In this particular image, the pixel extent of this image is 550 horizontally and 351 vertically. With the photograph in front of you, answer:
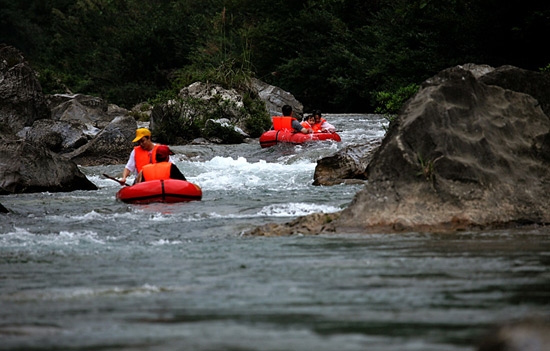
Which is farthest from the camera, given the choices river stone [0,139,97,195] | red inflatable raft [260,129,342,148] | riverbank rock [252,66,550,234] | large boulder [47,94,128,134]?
large boulder [47,94,128,134]

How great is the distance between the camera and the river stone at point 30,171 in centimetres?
1286

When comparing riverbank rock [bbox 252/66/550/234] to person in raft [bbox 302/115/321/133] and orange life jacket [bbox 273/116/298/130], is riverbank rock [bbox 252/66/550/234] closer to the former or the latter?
orange life jacket [bbox 273/116/298/130]

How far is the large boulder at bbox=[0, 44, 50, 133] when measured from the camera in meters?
22.4

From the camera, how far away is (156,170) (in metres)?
11.4

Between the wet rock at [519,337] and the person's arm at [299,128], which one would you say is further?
the person's arm at [299,128]

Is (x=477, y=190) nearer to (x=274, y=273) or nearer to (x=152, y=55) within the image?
(x=274, y=273)

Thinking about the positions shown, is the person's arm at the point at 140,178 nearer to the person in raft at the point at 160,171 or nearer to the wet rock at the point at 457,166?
the person in raft at the point at 160,171

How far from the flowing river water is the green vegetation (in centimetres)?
1519

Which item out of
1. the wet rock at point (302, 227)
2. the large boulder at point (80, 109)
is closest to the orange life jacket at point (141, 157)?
the wet rock at point (302, 227)

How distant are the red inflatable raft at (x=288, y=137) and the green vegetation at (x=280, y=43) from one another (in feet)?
19.0

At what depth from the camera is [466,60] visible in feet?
79.2

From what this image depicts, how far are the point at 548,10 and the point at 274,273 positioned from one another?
→ 1714cm

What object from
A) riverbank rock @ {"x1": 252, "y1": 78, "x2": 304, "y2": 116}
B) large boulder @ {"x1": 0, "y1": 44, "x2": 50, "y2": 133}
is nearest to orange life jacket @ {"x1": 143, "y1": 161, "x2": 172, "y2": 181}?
large boulder @ {"x1": 0, "y1": 44, "x2": 50, "y2": 133}

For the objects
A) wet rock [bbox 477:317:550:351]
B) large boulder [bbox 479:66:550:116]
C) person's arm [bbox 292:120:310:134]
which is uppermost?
large boulder [bbox 479:66:550:116]
